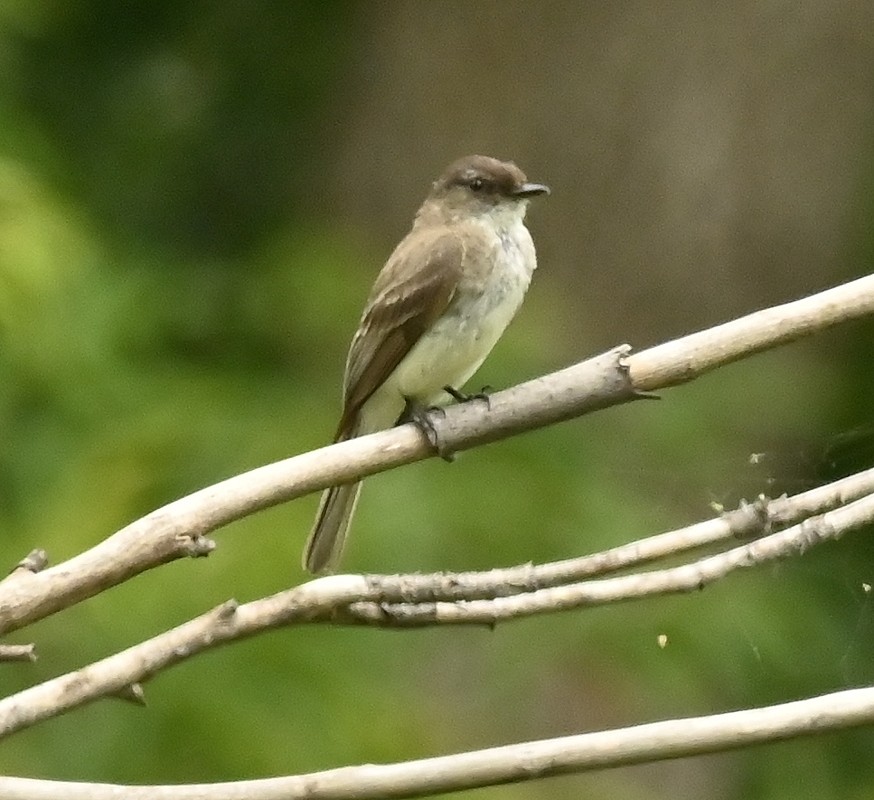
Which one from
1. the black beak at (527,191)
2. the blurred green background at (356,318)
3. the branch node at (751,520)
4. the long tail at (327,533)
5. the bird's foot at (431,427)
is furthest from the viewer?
the blurred green background at (356,318)

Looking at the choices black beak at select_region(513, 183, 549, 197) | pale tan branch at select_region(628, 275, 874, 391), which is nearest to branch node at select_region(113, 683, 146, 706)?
pale tan branch at select_region(628, 275, 874, 391)

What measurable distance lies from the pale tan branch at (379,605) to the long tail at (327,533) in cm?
77

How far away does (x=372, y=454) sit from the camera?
1755mm

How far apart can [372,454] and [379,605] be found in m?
0.19

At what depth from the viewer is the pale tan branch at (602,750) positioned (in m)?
1.45

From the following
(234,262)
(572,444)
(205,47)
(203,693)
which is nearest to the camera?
(203,693)

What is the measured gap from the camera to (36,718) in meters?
1.58

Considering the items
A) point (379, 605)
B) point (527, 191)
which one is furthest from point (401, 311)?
point (379, 605)

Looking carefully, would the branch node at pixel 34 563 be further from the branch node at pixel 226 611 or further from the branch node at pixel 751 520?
the branch node at pixel 751 520

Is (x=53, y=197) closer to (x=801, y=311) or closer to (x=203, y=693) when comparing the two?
(x=203, y=693)

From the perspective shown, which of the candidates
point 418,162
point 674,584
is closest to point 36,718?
point 674,584

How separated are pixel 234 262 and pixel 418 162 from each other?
1.81 ft

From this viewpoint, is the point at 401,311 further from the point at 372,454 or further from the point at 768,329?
the point at 768,329

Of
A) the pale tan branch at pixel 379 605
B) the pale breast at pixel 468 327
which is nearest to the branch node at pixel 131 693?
the pale tan branch at pixel 379 605
